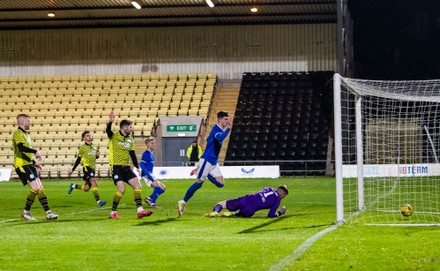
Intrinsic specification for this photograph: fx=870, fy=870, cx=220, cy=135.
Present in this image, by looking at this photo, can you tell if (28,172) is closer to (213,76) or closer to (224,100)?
(224,100)

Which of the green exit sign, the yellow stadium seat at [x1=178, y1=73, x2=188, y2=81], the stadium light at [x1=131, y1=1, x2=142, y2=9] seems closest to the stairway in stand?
the green exit sign

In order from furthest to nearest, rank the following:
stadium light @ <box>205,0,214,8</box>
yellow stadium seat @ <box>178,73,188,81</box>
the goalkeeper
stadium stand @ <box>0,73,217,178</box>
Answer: yellow stadium seat @ <box>178,73,188,81</box>
stadium stand @ <box>0,73,217,178</box>
stadium light @ <box>205,0,214,8</box>
the goalkeeper

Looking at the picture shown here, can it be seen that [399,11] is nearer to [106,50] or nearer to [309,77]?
[309,77]

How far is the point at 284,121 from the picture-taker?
45.8m

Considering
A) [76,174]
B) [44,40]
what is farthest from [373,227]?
[44,40]

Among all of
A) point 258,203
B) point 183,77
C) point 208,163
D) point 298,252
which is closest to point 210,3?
point 183,77

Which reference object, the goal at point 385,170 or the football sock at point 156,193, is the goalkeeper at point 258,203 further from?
the football sock at point 156,193

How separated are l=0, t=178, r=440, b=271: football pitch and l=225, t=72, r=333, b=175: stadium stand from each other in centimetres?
2312

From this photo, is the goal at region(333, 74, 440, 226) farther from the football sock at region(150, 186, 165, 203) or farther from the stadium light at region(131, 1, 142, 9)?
the stadium light at region(131, 1, 142, 9)

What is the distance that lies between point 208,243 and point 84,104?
1426 inches

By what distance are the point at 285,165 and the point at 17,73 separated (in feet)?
57.6

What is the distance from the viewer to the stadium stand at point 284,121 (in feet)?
143

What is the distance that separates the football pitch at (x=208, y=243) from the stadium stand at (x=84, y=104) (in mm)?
25504

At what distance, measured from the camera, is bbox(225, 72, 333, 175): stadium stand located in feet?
143
